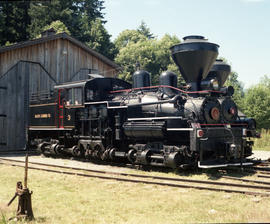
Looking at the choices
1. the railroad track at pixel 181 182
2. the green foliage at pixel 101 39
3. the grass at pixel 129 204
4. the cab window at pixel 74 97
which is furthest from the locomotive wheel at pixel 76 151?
the green foliage at pixel 101 39

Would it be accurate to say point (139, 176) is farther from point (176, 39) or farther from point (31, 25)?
point (176, 39)

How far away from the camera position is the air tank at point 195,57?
10.6 meters

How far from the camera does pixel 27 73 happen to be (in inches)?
725

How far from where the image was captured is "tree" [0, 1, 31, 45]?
36.4m

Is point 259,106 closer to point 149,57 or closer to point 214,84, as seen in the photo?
point 149,57

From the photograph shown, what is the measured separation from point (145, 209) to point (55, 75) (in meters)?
14.6

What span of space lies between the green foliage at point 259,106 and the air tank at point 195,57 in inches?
1294

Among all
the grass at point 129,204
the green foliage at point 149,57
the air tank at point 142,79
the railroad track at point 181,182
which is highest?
the green foliage at point 149,57

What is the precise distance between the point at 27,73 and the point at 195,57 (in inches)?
441

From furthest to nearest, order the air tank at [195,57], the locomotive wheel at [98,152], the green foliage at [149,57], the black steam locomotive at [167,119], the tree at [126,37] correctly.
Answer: the tree at [126,37], the green foliage at [149,57], the locomotive wheel at [98,152], the air tank at [195,57], the black steam locomotive at [167,119]

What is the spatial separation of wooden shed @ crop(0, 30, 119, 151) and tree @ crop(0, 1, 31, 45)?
1963cm

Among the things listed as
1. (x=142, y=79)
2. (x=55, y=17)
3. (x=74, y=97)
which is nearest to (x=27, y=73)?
(x=74, y=97)

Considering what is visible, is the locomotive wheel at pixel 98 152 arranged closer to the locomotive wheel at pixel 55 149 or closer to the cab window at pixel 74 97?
the cab window at pixel 74 97

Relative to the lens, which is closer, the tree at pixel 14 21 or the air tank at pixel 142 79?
the air tank at pixel 142 79
